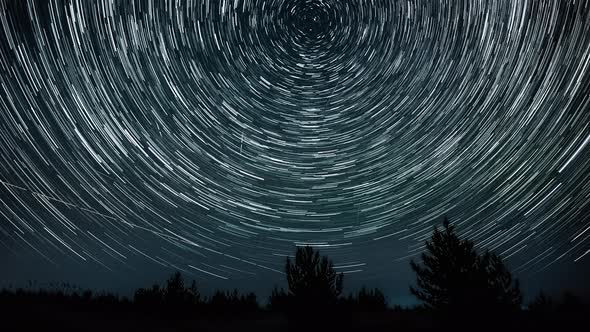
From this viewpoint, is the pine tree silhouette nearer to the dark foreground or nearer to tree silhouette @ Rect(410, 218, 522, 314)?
the dark foreground

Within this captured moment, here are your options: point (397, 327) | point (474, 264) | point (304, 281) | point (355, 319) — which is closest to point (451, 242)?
point (474, 264)

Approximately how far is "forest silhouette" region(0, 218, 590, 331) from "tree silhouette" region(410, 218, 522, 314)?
0.12 feet

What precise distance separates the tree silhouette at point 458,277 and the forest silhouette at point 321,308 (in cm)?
4

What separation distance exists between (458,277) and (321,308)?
6162 millimetres

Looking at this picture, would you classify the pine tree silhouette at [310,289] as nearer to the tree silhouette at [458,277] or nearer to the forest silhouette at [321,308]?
the forest silhouette at [321,308]

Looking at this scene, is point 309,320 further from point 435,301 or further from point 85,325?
point 85,325

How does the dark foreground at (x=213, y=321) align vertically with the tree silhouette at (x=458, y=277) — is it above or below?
below

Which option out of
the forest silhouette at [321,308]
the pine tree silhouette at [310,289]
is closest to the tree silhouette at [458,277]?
the forest silhouette at [321,308]

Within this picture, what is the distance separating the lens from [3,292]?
1298 centimetres

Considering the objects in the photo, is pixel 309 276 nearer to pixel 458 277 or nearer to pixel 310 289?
pixel 310 289

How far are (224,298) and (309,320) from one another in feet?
30.7

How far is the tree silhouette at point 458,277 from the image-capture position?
10773mm

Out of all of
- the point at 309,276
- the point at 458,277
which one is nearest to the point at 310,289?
the point at 309,276

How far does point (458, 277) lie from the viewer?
484 inches
